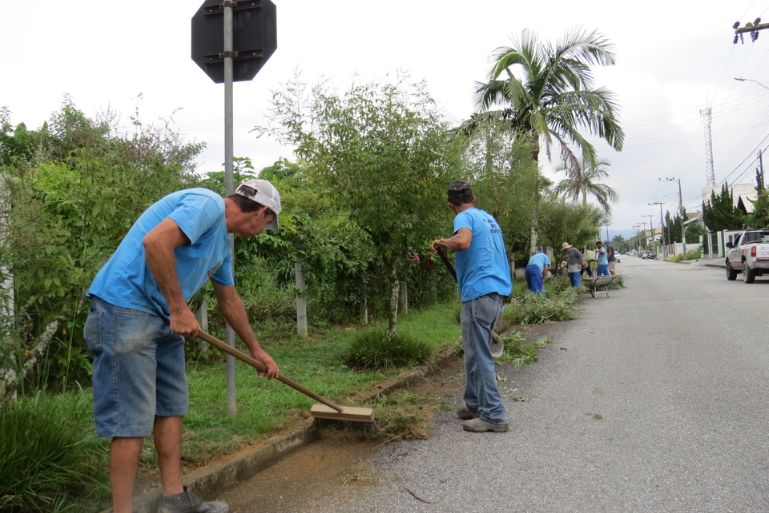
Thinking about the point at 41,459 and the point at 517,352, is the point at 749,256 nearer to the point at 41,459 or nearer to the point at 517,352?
the point at 517,352

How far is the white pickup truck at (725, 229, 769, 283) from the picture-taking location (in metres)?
19.0

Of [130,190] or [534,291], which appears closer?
[130,190]

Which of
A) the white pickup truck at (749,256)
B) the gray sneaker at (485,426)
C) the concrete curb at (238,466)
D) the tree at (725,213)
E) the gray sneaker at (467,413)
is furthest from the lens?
the tree at (725,213)

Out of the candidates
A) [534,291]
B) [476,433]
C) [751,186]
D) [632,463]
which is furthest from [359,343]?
[751,186]

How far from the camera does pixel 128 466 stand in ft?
8.78

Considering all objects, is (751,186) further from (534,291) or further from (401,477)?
(401,477)

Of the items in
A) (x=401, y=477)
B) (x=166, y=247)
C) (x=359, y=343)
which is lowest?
(x=401, y=477)

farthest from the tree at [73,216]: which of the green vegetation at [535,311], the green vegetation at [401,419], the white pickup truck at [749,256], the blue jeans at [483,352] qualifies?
the white pickup truck at [749,256]

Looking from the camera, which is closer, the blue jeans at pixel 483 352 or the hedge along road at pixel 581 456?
the hedge along road at pixel 581 456

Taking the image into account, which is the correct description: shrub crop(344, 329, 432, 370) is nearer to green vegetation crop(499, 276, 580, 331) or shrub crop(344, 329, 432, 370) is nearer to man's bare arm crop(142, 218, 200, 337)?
man's bare arm crop(142, 218, 200, 337)

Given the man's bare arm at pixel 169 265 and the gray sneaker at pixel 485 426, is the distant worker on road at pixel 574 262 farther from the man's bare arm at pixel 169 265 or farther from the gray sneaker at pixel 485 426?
the man's bare arm at pixel 169 265

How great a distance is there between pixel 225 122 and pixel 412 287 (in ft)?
29.9

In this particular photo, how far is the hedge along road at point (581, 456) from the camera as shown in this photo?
3303 millimetres

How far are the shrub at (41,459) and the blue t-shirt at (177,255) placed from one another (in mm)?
840
